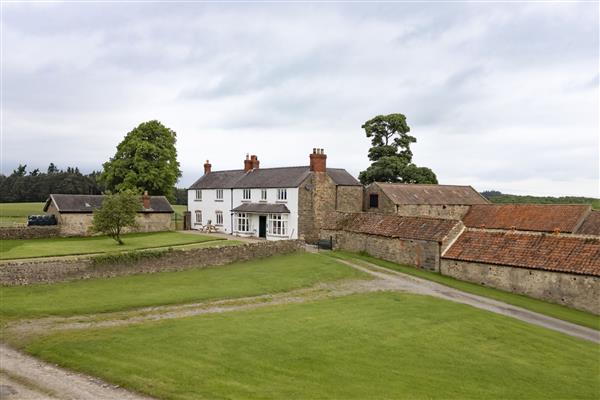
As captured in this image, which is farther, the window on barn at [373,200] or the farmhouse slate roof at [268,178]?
the window on barn at [373,200]

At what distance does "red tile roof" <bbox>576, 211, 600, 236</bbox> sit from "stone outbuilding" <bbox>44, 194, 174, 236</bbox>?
37257 mm

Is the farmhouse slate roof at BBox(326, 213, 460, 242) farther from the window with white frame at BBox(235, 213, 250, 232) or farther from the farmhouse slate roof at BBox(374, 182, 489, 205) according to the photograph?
the window with white frame at BBox(235, 213, 250, 232)

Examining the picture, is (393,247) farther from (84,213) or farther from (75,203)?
(75,203)

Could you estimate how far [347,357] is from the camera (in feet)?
48.6

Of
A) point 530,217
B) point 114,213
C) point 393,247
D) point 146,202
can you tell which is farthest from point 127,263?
point 530,217

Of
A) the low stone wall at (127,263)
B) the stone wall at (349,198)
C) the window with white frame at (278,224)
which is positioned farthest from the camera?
the stone wall at (349,198)

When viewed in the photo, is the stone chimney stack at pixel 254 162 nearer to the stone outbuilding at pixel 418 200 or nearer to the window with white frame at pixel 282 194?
the window with white frame at pixel 282 194

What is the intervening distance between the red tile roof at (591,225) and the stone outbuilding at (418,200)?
11.9m

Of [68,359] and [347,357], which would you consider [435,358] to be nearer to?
[347,357]

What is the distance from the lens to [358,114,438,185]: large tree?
189 feet

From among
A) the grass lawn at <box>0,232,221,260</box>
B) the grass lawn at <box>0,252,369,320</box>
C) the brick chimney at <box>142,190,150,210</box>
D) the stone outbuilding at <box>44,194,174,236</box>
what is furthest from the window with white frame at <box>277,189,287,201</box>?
the brick chimney at <box>142,190,150,210</box>

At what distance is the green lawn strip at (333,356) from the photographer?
12.5 metres

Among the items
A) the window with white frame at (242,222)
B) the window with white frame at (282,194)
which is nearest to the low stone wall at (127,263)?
the window with white frame at (282,194)

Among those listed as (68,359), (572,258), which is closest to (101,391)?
(68,359)
